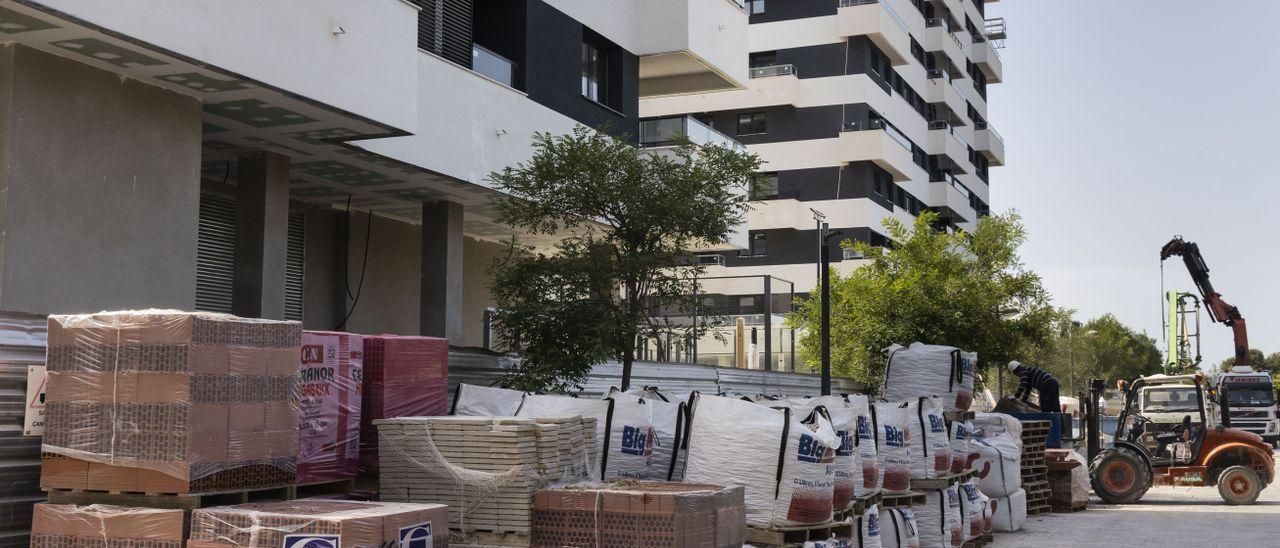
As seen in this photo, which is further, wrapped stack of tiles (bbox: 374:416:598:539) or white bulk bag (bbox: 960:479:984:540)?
white bulk bag (bbox: 960:479:984:540)

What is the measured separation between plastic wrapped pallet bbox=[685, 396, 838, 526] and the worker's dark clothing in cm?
1387

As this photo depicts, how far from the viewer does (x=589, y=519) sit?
7.30 m

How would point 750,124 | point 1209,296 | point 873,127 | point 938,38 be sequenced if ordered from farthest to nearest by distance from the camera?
1. point 938,38
2. point 750,124
3. point 873,127
4. point 1209,296

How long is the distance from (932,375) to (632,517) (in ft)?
36.3

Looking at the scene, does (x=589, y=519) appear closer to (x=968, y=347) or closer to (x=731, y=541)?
(x=731, y=541)

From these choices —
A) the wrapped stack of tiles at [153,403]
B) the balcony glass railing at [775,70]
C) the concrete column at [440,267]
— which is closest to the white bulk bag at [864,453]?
the wrapped stack of tiles at [153,403]

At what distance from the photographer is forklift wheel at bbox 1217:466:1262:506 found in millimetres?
20703

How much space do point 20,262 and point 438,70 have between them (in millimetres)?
6207

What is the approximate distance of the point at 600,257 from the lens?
1323 cm

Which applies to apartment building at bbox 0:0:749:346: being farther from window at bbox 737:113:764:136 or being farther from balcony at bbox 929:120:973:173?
balcony at bbox 929:120:973:173

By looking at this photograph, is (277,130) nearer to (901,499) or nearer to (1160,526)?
(901,499)

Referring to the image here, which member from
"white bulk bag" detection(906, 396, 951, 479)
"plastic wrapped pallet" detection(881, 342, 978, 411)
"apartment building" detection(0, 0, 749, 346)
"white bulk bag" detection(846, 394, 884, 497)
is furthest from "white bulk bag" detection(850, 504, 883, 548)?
"plastic wrapped pallet" detection(881, 342, 978, 411)

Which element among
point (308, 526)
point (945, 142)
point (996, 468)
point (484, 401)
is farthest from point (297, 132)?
point (945, 142)

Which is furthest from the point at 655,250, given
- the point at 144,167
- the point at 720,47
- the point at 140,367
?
the point at 720,47
